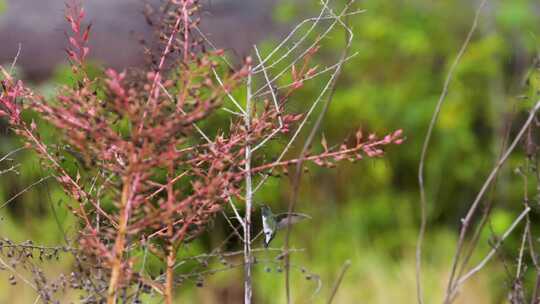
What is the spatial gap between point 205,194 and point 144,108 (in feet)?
0.62

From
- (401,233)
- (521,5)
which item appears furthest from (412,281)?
(521,5)

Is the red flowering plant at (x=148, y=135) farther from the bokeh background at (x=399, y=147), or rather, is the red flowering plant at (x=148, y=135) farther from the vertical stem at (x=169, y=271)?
the bokeh background at (x=399, y=147)

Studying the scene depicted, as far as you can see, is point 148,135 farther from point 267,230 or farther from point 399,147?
point 399,147

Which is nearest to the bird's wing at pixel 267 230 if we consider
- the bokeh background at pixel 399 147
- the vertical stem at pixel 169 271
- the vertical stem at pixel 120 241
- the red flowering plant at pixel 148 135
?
the red flowering plant at pixel 148 135

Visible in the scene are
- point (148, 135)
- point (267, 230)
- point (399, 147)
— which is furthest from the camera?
point (399, 147)

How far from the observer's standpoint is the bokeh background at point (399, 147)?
675cm

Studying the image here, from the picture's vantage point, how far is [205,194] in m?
1.83

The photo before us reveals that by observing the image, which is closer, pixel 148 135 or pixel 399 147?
pixel 148 135

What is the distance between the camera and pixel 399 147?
756cm

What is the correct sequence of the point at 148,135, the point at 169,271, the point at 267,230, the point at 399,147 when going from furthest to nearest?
1. the point at 399,147
2. the point at 267,230
3. the point at 169,271
4. the point at 148,135

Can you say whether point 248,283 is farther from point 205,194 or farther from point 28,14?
point 28,14

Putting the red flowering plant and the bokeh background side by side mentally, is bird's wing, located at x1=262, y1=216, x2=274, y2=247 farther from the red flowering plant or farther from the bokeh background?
the bokeh background

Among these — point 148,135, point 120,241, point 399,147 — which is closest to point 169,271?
point 120,241

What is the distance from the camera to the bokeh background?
6.75 m
